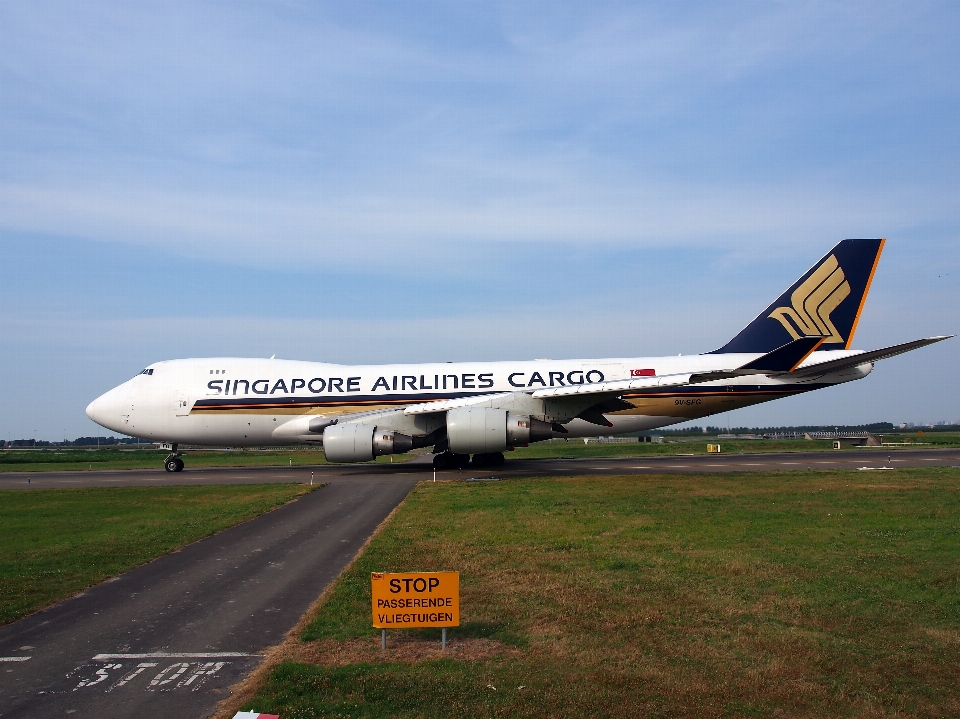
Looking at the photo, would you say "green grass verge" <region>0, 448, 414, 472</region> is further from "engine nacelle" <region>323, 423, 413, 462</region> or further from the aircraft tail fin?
the aircraft tail fin

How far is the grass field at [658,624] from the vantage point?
577cm

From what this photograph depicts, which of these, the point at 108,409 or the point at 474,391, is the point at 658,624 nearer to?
the point at 474,391

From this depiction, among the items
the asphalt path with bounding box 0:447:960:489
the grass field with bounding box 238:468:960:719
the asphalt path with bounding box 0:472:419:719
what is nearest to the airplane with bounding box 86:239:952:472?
the asphalt path with bounding box 0:447:960:489

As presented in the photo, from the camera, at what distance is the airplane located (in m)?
27.0

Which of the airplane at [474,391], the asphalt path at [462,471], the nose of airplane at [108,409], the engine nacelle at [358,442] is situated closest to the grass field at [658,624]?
the engine nacelle at [358,442]

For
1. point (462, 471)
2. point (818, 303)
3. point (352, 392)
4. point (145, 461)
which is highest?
point (818, 303)

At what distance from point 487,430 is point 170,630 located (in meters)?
17.8

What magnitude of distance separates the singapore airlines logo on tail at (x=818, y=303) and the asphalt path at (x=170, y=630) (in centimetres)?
2288

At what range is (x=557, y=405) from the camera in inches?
1062

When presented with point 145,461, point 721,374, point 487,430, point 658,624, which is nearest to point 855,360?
point 721,374

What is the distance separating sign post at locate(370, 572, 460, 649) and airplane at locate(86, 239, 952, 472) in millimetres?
18612

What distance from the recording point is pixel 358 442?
86.9ft

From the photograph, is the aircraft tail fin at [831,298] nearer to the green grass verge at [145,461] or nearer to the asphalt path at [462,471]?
the asphalt path at [462,471]

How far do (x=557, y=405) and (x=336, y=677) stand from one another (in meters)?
21.1
